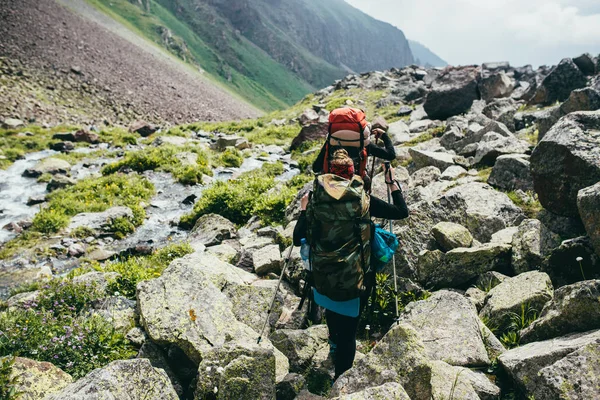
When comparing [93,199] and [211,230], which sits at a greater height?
[211,230]

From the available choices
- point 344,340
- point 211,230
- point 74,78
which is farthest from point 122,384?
point 74,78

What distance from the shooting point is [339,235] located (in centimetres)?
459

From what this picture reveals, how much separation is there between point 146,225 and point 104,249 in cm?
233

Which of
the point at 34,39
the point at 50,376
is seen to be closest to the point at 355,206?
the point at 50,376

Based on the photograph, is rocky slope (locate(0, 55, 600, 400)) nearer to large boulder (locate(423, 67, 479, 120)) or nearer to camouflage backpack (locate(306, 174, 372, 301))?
camouflage backpack (locate(306, 174, 372, 301))

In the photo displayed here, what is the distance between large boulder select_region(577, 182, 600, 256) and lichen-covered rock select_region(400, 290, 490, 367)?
83.9 inches

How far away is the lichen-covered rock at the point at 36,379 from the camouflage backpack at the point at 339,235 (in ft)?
12.5

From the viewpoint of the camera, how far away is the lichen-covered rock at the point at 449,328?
5145mm

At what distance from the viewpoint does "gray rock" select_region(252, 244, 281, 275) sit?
8.69 meters

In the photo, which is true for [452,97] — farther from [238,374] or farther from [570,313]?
[238,374]

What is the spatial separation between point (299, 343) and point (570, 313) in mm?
3880

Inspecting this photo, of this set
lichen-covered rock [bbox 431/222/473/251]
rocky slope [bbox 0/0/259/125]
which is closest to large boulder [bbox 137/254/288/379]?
lichen-covered rock [bbox 431/222/473/251]

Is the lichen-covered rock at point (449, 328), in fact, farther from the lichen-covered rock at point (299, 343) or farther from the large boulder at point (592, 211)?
the large boulder at point (592, 211)

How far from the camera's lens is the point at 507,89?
2712 cm
